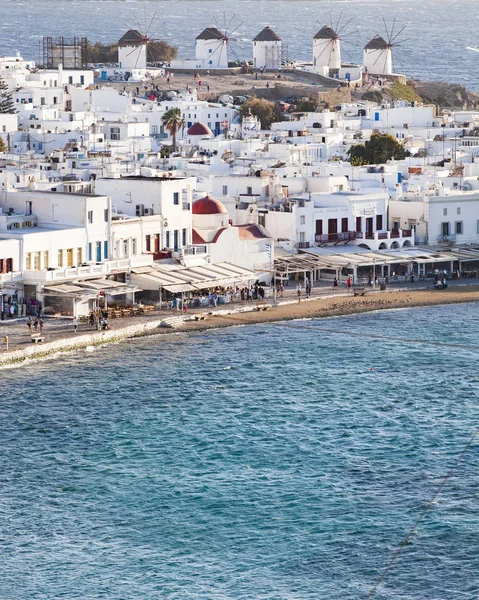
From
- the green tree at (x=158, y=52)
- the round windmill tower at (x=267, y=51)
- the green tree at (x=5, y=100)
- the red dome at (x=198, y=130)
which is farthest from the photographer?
the green tree at (x=158, y=52)

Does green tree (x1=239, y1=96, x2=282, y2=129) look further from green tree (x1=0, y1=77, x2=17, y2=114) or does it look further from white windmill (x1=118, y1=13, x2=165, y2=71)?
white windmill (x1=118, y1=13, x2=165, y2=71)

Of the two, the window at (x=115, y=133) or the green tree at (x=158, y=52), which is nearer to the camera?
the window at (x=115, y=133)

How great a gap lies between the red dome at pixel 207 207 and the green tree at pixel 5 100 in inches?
1864

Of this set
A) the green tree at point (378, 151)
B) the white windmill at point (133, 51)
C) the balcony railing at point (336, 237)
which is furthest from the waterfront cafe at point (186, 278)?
the white windmill at point (133, 51)

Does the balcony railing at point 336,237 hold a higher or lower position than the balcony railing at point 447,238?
higher

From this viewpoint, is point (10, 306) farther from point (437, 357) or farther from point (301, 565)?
point (301, 565)

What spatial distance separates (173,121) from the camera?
109688mm

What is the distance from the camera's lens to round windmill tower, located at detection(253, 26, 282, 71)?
160250 mm

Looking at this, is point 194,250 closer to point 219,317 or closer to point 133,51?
point 219,317

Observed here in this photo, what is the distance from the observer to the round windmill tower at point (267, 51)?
6309 inches

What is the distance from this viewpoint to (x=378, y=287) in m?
74.6

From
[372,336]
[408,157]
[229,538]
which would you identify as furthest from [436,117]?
[229,538]

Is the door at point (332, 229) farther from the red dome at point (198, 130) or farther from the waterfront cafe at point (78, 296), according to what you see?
the red dome at point (198, 130)

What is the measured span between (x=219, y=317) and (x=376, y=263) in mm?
10104
